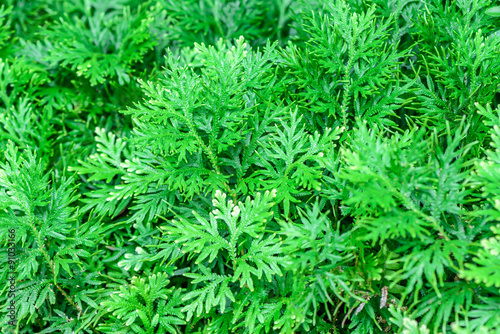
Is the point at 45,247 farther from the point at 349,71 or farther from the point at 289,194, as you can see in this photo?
the point at 349,71

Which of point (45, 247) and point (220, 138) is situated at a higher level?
point (220, 138)

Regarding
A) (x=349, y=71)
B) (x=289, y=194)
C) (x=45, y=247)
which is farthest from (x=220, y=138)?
(x=45, y=247)

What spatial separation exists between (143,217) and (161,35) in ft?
3.21

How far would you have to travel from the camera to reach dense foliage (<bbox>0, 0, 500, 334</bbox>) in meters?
1.11

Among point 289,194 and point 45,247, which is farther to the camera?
Answer: point 45,247

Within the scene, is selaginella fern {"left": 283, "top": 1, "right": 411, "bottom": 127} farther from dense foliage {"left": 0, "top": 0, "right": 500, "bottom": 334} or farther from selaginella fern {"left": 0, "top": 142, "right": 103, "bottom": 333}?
selaginella fern {"left": 0, "top": 142, "right": 103, "bottom": 333}

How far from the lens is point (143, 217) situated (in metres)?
1.45

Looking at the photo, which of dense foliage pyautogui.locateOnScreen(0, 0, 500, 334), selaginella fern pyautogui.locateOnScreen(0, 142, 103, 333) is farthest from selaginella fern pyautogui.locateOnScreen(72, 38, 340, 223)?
selaginella fern pyautogui.locateOnScreen(0, 142, 103, 333)

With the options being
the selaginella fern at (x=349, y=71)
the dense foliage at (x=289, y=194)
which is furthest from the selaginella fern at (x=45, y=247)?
the selaginella fern at (x=349, y=71)

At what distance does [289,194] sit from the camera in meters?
1.29

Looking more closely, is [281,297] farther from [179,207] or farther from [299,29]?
[299,29]

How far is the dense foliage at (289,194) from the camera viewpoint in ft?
3.64

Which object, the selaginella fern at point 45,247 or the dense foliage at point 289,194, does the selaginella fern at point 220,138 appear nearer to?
the dense foliage at point 289,194

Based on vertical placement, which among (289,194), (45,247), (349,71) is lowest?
(45,247)
